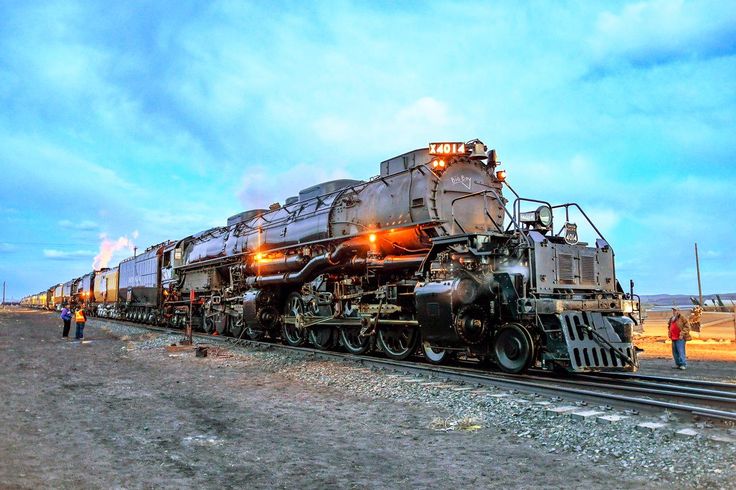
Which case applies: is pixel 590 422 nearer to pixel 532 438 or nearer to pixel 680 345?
pixel 532 438

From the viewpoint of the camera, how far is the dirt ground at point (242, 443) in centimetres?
459

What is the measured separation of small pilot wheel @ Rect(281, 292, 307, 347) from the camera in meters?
15.6

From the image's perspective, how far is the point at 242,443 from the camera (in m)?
5.71

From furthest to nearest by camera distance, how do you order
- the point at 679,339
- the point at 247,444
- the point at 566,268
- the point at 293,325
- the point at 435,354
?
the point at 293,325, the point at 679,339, the point at 435,354, the point at 566,268, the point at 247,444

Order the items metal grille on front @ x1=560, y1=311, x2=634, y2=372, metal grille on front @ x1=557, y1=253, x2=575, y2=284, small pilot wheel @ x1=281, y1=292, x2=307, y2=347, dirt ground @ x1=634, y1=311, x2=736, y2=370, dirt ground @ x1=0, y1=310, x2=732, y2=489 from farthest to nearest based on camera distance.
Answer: small pilot wheel @ x1=281, y1=292, x2=307, y2=347 < dirt ground @ x1=634, y1=311, x2=736, y2=370 < metal grille on front @ x1=557, y1=253, x2=575, y2=284 < metal grille on front @ x1=560, y1=311, x2=634, y2=372 < dirt ground @ x1=0, y1=310, x2=732, y2=489

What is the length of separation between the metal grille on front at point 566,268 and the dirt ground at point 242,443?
13.4 ft

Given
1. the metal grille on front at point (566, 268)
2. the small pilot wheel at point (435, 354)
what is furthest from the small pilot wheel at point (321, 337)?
the metal grille on front at point (566, 268)

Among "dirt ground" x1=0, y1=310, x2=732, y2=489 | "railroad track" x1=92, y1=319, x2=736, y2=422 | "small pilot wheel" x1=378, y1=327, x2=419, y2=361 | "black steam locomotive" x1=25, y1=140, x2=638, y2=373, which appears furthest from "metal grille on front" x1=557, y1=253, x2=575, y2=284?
"dirt ground" x1=0, y1=310, x2=732, y2=489

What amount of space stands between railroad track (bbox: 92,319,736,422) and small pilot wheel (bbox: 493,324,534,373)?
0.95 ft

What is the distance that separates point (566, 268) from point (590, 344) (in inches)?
60.1

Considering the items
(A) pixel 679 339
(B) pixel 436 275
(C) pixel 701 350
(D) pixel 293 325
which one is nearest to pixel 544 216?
(B) pixel 436 275

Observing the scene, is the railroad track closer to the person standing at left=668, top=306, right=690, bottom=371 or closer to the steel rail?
the steel rail

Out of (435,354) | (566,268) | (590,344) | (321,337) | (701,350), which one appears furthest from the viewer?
(701,350)

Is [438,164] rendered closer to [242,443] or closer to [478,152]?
[478,152]
